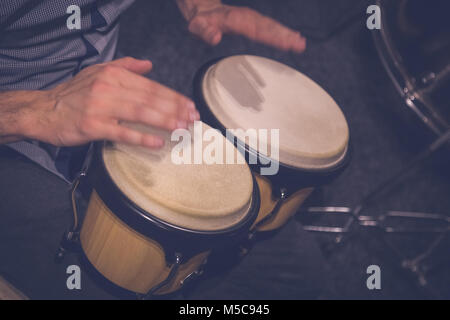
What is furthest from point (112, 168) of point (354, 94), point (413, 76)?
point (354, 94)

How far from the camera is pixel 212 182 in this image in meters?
0.73

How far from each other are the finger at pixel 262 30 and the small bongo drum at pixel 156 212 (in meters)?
0.51

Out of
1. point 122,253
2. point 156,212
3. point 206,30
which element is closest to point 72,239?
point 122,253

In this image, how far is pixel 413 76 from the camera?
1.00 metres

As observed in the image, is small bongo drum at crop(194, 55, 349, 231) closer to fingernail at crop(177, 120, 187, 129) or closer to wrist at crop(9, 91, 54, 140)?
fingernail at crop(177, 120, 187, 129)

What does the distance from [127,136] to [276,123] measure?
37cm

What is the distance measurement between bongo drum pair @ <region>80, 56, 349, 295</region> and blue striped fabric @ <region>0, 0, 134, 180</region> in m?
0.26

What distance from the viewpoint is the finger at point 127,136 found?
648mm

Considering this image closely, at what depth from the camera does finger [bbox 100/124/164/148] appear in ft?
2.13

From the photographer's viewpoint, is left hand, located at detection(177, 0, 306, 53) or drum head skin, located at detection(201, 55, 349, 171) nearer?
drum head skin, located at detection(201, 55, 349, 171)

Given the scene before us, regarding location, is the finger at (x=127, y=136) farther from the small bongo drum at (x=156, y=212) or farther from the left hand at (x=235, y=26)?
the left hand at (x=235, y=26)

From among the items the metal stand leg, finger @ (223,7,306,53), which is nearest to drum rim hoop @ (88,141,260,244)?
the metal stand leg

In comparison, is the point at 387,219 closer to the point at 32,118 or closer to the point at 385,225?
the point at 385,225

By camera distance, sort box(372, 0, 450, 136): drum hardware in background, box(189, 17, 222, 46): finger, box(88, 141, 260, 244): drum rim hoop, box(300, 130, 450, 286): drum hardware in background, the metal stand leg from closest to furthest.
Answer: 1. box(88, 141, 260, 244): drum rim hoop
2. the metal stand leg
3. box(372, 0, 450, 136): drum hardware in background
4. box(189, 17, 222, 46): finger
5. box(300, 130, 450, 286): drum hardware in background
